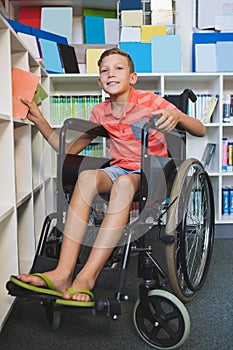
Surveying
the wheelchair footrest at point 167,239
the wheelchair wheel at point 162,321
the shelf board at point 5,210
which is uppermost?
the shelf board at point 5,210

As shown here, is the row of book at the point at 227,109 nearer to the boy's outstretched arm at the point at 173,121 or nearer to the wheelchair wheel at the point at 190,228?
the wheelchair wheel at the point at 190,228

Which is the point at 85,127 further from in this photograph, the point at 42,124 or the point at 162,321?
the point at 162,321

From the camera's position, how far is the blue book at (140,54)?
8.42 ft

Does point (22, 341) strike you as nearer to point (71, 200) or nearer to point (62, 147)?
point (71, 200)

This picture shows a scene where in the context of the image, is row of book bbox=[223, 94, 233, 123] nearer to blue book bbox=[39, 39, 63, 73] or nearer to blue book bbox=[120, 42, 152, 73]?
blue book bbox=[120, 42, 152, 73]

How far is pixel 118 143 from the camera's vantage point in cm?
148

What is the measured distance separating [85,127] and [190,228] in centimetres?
61

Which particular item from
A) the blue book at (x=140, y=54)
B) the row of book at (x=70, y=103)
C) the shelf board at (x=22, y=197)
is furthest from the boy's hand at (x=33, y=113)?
the blue book at (x=140, y=54)

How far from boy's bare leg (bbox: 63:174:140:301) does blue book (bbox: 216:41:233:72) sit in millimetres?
1651

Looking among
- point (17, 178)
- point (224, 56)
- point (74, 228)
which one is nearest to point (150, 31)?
point (224, 56)

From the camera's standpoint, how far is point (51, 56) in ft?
8.16

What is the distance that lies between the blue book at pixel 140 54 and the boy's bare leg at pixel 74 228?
1457mm

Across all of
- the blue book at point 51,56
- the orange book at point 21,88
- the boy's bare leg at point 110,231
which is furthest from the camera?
the blue book at point 51,56

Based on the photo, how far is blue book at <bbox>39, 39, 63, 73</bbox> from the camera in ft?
7.97
